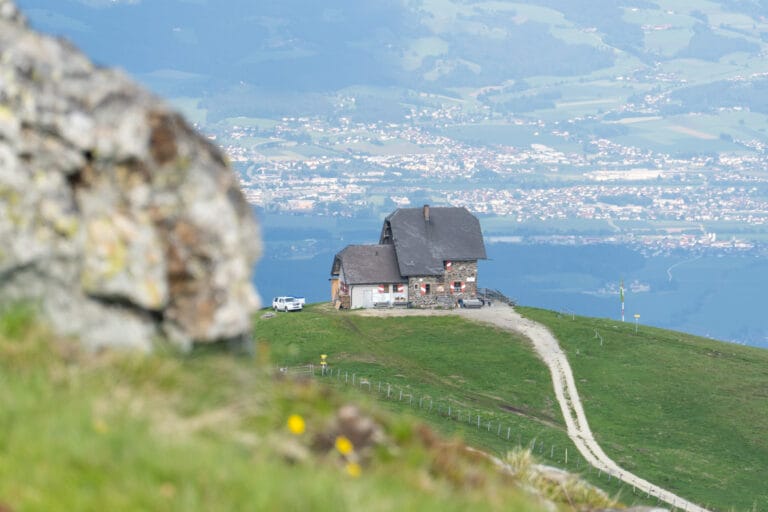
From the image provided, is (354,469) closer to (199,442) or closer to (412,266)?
(199,442)

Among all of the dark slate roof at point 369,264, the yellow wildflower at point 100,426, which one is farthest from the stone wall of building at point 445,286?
the yellow wildflower at point 100,426

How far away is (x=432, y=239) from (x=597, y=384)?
32.4 m

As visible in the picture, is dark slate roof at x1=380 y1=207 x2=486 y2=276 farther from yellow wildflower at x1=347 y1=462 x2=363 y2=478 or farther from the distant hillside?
yellow wildflower at x1=347 y1=462 x2=363 y2=478

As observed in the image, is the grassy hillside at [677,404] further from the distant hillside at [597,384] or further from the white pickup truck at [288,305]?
the white pickup truck at [288,305]

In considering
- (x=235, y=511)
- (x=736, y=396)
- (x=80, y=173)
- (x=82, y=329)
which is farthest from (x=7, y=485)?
(x=736, y=396)

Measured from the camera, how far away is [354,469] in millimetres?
11852

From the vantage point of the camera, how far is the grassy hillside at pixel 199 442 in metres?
10.0

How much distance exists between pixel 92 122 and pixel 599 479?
4806 centimetres

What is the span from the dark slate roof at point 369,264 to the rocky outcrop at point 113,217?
89.6m

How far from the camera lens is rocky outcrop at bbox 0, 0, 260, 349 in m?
13.0

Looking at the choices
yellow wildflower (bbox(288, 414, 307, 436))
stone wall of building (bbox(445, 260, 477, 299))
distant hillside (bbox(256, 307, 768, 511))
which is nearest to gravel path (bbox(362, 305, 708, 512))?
distant hillside (bbox(256, 307, 768, 511))

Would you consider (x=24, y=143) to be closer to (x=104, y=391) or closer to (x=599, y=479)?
(x=104, y=391)

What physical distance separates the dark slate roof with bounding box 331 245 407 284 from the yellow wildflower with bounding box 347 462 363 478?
91.1 meters

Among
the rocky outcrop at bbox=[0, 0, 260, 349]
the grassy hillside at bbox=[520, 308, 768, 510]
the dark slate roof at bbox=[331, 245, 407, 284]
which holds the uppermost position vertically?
the rocky outcrop at bbox=[0, 0, 260, 349]
